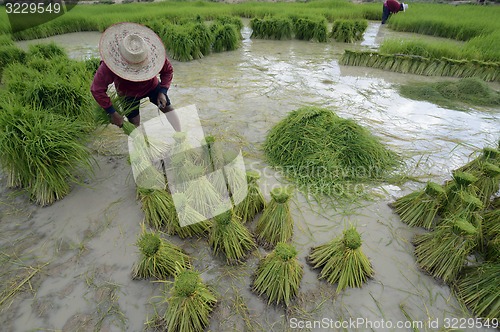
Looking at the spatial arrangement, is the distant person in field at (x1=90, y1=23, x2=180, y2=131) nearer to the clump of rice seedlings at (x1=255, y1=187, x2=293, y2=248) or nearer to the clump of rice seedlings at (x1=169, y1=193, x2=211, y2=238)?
A: the clump of rice seedlings at (x1=169, y1=193, x2=211, y2=238)

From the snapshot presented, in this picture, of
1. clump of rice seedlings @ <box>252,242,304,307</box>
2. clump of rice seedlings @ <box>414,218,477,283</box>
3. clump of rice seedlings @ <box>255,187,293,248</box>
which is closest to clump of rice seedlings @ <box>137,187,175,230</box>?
clump of rice seedlings @ <box>255,187,293,248</box>

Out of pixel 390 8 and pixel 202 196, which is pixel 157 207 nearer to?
pixel 202 196

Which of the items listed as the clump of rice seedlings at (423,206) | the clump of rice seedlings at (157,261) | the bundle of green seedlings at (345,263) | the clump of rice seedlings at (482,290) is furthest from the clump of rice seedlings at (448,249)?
the clump of rice seedlings at (157,261)

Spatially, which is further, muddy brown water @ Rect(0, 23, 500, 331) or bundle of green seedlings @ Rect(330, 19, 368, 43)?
bundle of green seedlings @ Rect(330, 19, 368, 43)

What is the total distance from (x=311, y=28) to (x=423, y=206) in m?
7.11

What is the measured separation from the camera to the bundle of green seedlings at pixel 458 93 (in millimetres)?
4469

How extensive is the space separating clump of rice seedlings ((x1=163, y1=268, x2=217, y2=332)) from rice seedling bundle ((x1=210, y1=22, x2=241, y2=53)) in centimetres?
648

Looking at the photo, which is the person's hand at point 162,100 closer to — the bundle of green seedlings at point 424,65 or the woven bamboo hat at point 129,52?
the woven bamboo hat at point 129,52

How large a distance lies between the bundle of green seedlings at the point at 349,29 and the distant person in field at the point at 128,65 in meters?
6.63

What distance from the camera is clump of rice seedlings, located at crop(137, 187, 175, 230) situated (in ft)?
7.59

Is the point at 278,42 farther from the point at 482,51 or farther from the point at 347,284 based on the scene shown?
the point at 347,284

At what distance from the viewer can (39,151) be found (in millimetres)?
2383

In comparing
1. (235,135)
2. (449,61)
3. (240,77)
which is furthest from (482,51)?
(235,135)

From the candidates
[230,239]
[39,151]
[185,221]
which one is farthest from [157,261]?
[39,151]
